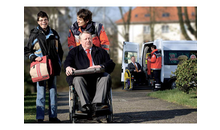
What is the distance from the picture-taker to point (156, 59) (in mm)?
15281

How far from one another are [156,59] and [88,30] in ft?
30.1

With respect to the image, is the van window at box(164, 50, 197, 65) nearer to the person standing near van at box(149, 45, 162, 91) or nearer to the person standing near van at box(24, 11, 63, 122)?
the person standing near van at box(149, 45, 162, 91)

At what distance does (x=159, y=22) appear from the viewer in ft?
98.7

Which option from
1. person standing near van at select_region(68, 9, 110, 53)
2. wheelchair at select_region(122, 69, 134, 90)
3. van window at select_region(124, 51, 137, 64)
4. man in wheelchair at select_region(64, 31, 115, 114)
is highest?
person standing near van at select_region(68, 9, 110, 53)

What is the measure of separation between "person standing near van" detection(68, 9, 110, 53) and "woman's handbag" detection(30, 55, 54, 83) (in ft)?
2.67

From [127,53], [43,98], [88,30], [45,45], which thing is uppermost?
[88,30]

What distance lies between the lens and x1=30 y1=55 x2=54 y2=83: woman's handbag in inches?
237

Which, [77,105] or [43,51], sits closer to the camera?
[77,105]

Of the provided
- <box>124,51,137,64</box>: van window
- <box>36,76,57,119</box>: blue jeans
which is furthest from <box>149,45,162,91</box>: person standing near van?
<box>36,76,57,119</box>: blue jeans

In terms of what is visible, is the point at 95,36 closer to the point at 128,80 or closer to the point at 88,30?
the point at 88,30

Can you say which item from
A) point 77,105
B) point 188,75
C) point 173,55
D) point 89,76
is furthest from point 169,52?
point 77,105

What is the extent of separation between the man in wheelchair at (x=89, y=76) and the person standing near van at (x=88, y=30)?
21.4 inches
